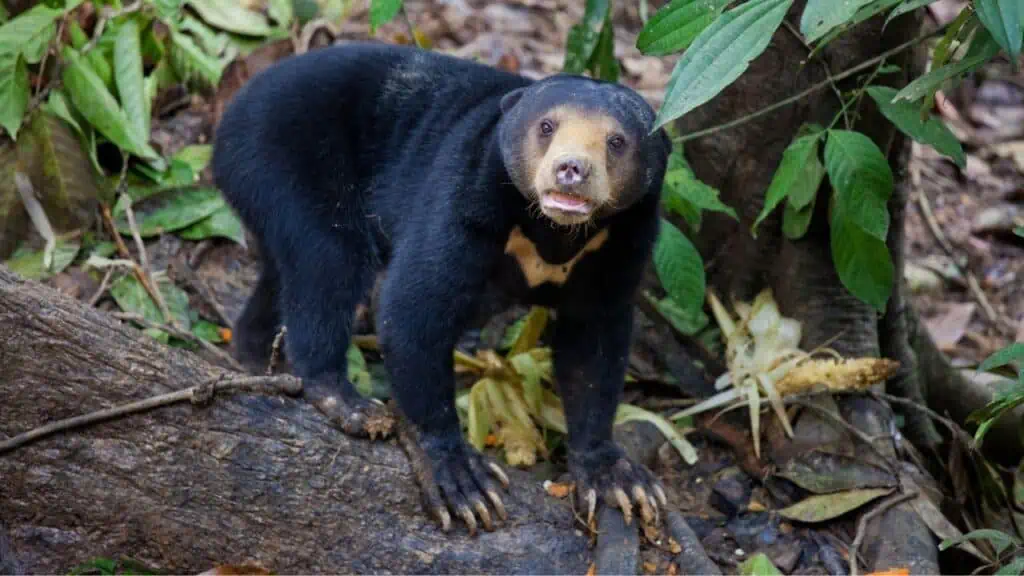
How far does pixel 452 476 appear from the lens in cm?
436

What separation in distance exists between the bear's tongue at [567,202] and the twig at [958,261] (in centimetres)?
408

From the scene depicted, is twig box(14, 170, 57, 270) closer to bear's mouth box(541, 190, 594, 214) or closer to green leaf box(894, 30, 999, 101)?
bear's mouth box(541, 190, 594, 214)

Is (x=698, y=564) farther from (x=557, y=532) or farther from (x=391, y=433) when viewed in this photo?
(x=391, y=433)

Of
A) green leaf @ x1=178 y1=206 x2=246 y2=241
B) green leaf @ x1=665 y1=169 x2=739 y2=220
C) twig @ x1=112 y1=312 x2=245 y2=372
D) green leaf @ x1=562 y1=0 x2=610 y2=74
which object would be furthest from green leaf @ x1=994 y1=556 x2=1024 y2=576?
green leaf @ x1=178 y1=206 x2=246 y2=241

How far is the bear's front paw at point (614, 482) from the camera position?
4617 mm

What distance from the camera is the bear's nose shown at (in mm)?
3975

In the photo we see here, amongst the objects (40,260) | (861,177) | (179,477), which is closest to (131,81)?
(40,260)

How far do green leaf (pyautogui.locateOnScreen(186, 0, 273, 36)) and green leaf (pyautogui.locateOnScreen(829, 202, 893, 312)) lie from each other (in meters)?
3.77

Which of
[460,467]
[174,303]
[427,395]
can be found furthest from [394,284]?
[174,303]

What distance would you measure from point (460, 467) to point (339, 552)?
550 millimetres

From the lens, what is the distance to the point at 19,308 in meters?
3.61

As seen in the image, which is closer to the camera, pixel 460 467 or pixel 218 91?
pixel 460 467

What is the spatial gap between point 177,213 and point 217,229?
0.70 ft

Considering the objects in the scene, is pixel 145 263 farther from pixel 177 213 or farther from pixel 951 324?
pixel 951 324
